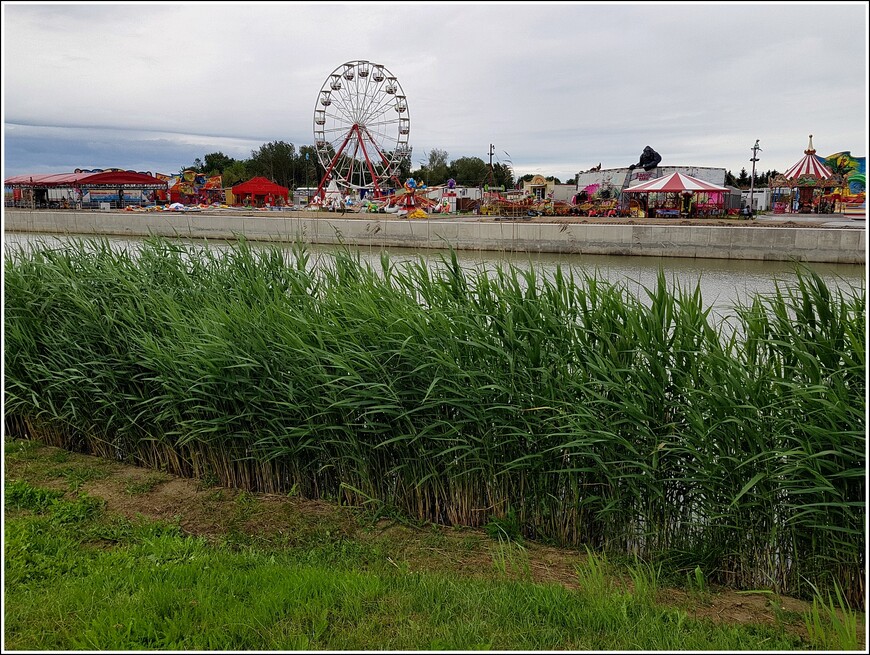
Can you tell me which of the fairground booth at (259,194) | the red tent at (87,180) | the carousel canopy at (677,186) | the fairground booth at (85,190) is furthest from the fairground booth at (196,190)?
the carousel canopy at (677,186)

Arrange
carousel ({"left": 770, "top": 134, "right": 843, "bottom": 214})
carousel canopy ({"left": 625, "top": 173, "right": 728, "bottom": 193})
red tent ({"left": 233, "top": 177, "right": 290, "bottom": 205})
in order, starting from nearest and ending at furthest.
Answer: carousel canopy ({"left": 625, "top": 173, "right": 728, "bottom": 193}) → carousel ({"left": 770, "top": 134, "right": 843, "bottom": 214}) → red tent ({"left": 233, "top": 177, "right": 290, "bottom": 205})

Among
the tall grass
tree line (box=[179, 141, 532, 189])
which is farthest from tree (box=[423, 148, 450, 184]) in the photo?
the tall grass

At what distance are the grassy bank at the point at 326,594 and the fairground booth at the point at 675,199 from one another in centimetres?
2809

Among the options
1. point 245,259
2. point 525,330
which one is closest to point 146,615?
point 525,330

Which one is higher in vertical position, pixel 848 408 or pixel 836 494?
pixel 848 408

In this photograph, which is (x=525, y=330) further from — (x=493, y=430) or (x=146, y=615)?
(x=146, y=615)

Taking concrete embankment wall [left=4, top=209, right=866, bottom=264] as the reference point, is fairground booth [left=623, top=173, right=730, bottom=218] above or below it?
above

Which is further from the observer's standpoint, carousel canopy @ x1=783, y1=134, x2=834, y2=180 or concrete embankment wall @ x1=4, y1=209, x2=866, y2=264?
carousel canopy @ x1=783, y1=134, x2=834, y2=180

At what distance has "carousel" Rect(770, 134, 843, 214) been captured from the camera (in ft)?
126

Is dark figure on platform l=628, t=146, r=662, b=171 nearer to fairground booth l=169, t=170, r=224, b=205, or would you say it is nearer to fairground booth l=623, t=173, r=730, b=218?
fairground booth l=623, t=173, r=730, b=218

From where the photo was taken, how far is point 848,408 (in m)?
3.06

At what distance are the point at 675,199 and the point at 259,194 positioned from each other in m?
29.4

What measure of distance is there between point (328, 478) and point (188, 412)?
0.96m

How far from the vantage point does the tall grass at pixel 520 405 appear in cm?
333
